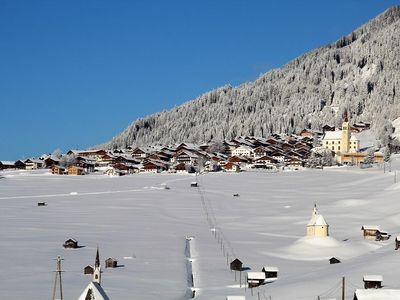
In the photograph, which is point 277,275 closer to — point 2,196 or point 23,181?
point 2,196

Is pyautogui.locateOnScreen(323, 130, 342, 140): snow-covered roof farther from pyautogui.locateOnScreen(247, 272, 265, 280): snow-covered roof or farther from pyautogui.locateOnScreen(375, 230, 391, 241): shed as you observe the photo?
pyautogui.locateOnScreen(247, 272, 265, 280): snow-covered roof

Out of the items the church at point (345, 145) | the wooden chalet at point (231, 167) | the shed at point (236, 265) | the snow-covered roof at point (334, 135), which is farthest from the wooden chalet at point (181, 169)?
the shed at point (236, 265)

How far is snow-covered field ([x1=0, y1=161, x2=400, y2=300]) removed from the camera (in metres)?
36.4

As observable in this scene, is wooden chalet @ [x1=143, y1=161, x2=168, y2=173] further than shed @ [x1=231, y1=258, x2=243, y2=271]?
Yes

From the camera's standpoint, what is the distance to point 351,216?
66.6 meters

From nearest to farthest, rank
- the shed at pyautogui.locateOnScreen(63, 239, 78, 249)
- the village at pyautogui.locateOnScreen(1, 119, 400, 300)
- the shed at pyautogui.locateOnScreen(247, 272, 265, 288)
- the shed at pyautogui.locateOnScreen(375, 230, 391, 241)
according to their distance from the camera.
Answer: the village at pyautogui.locateOnScreen(1, 119, 400, 300) → the shed at pyautogui.locateOnScreen(247, 272, 265, 288) → the shed at pyautogui.locateOnScreen(63, 239, 78, 249) → the shed at pyautogui.locateOnScreen(375, 230, 391, 241)

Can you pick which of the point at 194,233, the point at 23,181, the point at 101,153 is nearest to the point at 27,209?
the point at 194,233

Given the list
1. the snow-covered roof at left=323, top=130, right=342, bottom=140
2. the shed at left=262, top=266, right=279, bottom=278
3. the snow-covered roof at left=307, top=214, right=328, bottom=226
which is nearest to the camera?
the shed at left=262, top=266, right=279, bottom=278

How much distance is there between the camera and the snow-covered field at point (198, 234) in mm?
36438

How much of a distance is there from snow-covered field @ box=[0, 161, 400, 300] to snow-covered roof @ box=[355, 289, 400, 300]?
3.72m

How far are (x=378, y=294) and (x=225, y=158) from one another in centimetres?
12879

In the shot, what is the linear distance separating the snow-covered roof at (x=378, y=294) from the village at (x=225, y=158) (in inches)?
4065

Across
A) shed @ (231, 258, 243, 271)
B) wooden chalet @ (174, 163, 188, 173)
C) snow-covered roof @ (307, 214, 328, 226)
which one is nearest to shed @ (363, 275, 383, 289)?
shed @ (231, 258, 243, 271)

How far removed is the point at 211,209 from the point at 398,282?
4138 centimetres
